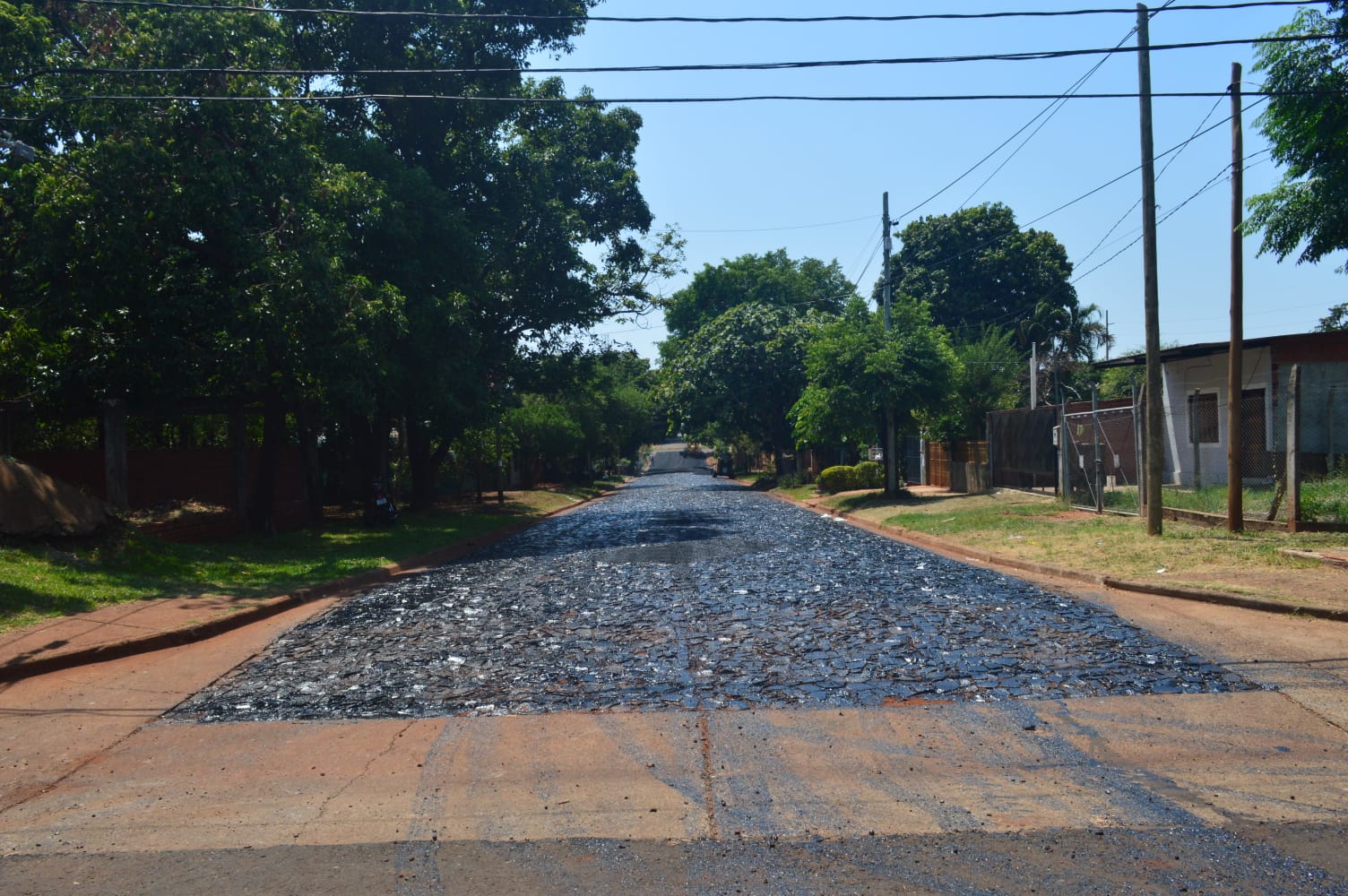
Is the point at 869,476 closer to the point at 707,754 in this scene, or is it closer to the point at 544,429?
the point at 544,429

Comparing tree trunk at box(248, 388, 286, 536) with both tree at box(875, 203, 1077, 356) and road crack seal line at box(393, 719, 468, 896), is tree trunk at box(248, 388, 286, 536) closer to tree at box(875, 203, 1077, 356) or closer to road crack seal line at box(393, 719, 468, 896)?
road crack seal line at box(393, 719, 468, 896)

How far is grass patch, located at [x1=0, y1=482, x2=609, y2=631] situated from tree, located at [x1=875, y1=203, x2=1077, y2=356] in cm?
3912

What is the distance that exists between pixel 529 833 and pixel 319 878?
3.42ft

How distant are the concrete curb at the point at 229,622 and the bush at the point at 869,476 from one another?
21535mm

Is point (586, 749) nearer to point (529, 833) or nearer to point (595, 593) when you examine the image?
point (529, 833)

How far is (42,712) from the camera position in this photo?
7.88m

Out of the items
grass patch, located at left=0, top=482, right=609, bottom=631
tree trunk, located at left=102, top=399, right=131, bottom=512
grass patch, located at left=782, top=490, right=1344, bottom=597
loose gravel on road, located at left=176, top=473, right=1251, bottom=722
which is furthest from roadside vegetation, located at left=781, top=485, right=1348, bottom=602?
tree trunk, located at left=102, top=399, right=131, bottom=512

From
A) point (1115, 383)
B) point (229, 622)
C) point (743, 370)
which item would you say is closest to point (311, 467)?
point (229, 622)

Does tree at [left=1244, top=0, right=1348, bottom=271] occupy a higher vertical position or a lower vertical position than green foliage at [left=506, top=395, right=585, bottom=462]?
higher

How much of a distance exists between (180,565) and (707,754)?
11.5 meters

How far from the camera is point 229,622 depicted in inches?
455

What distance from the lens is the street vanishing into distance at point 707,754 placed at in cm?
480

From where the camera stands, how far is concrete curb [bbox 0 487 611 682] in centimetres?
912

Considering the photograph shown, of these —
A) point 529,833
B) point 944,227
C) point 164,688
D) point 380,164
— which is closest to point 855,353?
point 380,164
